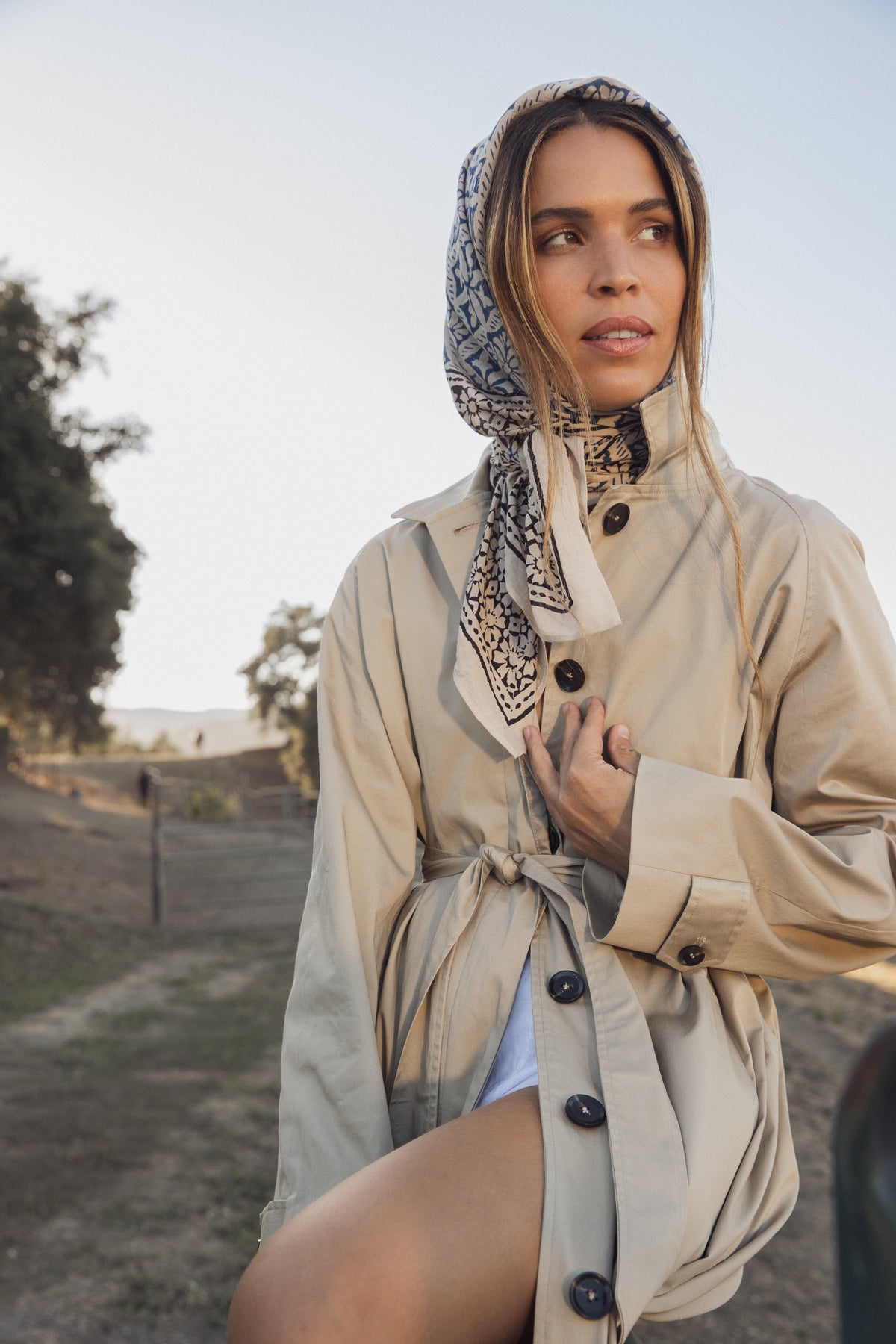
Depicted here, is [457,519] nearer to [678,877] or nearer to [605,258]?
[605,258]

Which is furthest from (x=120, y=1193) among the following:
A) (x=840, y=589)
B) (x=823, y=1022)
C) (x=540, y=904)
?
(x=823, y=1022)

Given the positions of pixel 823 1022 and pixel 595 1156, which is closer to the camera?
pixel 595 1156

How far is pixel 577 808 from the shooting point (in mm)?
1518

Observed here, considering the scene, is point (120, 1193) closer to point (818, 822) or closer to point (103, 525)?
point (818, 822)

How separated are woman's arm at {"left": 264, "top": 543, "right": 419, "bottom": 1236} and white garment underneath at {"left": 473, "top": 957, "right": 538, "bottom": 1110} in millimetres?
165

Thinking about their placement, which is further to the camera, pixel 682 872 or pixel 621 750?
pixel 621 750

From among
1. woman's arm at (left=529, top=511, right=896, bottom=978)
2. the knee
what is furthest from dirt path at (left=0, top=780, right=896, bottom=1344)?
the knee

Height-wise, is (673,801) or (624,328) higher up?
(624,328)

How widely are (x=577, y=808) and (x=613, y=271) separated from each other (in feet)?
2.54

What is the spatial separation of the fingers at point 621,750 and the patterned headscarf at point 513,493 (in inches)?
5.4

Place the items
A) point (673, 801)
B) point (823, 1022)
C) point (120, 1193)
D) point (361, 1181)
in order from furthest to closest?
1. point (823, 1022)
2. point (120, 1193)
3. point (673, 801)
4. point (361, 1181)

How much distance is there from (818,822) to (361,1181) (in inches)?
30.0

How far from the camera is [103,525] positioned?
16.0m

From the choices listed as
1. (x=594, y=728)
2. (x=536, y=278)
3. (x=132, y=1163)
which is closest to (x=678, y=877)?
(x=594, y=728)
